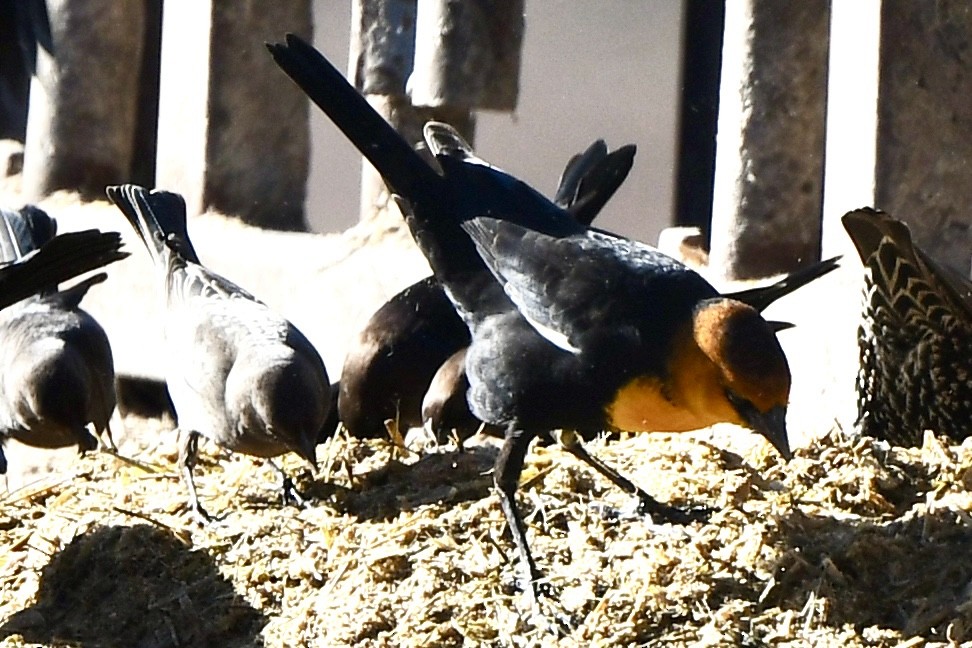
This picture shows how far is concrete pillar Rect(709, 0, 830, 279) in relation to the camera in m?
6.63

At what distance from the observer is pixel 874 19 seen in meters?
6.04

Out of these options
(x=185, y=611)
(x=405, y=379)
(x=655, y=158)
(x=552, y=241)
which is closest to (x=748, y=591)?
(x=552, y=241)

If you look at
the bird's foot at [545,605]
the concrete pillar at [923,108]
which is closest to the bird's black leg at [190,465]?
the bird's foot at [545,605]

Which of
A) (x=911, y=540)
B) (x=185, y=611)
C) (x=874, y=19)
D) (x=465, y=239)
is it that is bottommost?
(x=185, y=611)

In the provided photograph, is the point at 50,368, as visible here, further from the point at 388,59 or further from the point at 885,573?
the point at 885,573

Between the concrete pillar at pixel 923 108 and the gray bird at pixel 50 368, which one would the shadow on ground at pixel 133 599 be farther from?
the concrete pillar at pixel 923 108

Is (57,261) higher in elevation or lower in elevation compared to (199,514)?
higher

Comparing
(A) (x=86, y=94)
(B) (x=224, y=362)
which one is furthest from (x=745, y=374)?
(A) (x=86, y=94)

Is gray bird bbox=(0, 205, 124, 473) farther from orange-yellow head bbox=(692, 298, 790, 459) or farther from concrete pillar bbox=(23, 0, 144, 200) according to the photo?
orange-yellow head bbox=(692, 298, 790, 459)

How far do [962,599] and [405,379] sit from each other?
9.10 ft

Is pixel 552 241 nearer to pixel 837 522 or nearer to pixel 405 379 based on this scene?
pixel 837 522

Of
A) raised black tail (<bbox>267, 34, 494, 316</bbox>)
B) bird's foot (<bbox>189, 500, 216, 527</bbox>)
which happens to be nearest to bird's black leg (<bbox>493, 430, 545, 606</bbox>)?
raised black tail (<bbox>267, 34, 494, 316</bbox>)

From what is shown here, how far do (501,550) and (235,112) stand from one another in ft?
14.9

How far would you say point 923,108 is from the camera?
6082 mm
